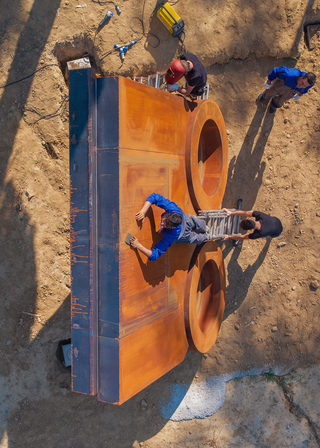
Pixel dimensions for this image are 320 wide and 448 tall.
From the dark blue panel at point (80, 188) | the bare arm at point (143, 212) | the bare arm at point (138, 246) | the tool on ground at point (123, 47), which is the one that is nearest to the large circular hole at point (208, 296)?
the bare arm at point (138, 246)

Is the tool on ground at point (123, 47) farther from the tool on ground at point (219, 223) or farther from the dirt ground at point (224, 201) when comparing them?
the tool on ground at point (219, 223)

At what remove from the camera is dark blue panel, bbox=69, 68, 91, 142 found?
359 centimetres

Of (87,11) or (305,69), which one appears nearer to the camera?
(87,11)

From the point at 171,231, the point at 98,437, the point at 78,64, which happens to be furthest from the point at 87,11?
the point at 98,437

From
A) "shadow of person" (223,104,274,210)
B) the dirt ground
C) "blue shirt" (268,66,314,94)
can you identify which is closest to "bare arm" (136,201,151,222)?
the dirt ground

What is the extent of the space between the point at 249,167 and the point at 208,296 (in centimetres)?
324

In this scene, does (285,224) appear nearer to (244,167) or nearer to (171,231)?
(244,167)

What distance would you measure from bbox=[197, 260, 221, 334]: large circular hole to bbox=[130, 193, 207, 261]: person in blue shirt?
1.67 metres

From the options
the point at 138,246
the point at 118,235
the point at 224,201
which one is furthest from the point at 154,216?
the point at 224,201

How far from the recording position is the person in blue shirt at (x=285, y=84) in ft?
16.1

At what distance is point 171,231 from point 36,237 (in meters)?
3.66

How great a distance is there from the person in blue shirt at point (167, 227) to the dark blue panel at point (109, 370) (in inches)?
50.1

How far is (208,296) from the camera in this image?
6188mm

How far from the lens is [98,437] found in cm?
647
